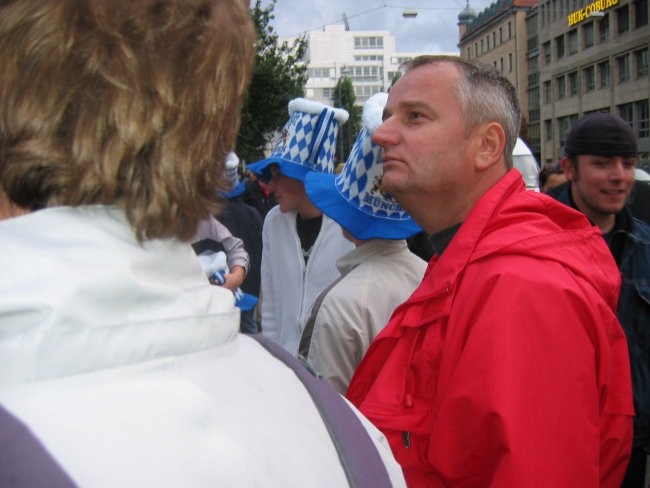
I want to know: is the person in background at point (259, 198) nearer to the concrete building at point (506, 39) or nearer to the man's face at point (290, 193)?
the man's face at point (290, 193)

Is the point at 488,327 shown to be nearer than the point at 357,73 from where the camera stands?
Yes

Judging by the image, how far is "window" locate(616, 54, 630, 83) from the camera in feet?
159

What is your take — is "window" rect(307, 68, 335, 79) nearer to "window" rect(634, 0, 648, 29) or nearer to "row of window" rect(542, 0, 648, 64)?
"row of window" rect(542, 0, 648, 64)

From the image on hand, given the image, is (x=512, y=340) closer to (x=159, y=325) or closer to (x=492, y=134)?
(x=492, y=134)

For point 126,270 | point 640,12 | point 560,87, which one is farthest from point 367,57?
point 126,270

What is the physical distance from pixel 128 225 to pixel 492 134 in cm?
150

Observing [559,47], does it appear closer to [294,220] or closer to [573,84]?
[573,84]

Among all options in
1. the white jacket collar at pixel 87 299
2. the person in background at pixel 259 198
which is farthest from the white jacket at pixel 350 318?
the person in background at pixel 259 198

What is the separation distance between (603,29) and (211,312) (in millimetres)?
56481

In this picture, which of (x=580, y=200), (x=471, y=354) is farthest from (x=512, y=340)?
(x=580, y=200)

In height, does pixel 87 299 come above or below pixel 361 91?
below

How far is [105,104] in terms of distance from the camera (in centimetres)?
87

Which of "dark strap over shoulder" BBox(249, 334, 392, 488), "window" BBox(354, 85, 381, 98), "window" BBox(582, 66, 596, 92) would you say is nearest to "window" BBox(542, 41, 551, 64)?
"window" BBox(582, 66, 596, 92)

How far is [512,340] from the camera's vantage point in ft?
5.32
